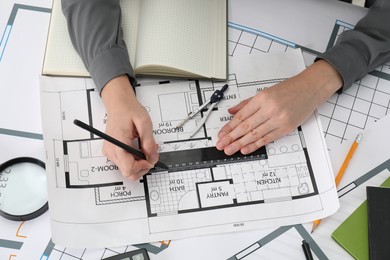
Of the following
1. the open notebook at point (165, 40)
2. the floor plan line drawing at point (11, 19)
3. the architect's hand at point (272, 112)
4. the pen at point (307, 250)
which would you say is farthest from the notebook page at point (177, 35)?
the pen at point (307, 250)

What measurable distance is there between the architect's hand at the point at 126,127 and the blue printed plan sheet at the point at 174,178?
0.03 meters

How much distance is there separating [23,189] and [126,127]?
21 centimetres

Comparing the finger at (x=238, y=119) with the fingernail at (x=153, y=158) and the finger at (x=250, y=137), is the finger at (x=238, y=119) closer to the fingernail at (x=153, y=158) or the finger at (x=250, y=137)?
the finger at (x=250, y=137)

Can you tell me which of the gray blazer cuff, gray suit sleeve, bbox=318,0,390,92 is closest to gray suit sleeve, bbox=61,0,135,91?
the gray blazer cuff

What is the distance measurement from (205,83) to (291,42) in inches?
8.2

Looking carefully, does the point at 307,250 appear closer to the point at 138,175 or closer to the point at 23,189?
the point at 138,175

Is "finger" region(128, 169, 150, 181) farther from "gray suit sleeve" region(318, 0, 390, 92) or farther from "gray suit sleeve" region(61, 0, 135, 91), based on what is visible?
"gray suit sleeve" region(318, 0, 390, 92)

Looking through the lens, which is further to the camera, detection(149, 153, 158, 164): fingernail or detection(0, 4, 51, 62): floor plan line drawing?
detection(0, 4, 51, 62): floor plan line drawing

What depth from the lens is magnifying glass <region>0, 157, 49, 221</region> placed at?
0.78 metres

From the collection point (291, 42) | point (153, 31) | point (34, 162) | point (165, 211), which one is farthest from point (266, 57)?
point (34, 162)

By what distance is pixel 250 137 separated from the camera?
0.85 m

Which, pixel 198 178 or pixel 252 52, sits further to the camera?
pixel 252 52

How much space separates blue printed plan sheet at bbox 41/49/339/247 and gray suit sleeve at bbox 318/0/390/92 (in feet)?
0.39

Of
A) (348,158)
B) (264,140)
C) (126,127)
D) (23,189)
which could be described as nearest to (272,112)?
(264,140)
